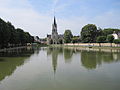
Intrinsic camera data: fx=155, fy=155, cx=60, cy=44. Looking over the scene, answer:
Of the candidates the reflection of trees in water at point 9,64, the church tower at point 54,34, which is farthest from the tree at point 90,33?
the church tower at point 54,34

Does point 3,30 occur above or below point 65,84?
above

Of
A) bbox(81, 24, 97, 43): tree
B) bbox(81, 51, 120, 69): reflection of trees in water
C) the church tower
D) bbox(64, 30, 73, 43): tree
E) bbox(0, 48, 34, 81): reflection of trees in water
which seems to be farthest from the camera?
the church tower

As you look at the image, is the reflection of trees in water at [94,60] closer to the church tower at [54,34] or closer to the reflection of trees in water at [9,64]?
the reflection of trees in water at [9,64]

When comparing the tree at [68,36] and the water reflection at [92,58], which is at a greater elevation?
the tree at [68,36]

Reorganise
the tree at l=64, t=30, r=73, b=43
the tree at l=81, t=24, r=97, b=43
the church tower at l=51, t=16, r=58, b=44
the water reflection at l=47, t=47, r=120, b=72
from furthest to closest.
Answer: the church tower at l=51, t=16, r=58, b=44
the tree at l=64, t=30, r=73, b=43
the tree at l=81, t=24, r=97, b=43
the water reflection at l=47, t=47, r=120, b=72

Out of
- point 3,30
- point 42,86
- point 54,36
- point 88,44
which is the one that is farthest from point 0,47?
point 54,36

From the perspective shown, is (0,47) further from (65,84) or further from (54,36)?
(54,36)

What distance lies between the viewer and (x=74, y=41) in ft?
313

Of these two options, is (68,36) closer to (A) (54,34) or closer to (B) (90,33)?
(B) (90,33)

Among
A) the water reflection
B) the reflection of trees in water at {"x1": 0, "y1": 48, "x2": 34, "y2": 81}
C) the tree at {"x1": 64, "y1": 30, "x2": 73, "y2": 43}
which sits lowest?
the water reflection

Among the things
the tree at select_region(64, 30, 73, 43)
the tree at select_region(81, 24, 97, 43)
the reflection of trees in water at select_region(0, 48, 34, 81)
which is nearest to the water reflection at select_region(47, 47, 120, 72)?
the reflection of trees in water at select_region(0, 48, 34, 81)

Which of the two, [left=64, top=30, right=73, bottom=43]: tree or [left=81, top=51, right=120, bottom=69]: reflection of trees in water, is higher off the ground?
[left=64, top=30, right=73, bottom=43]: tree

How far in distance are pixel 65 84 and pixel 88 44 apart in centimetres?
6377

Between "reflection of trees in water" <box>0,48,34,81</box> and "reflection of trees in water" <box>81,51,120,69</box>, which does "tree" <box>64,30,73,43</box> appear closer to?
"reflection of trees in water" <box>81,51,120,69</box>
